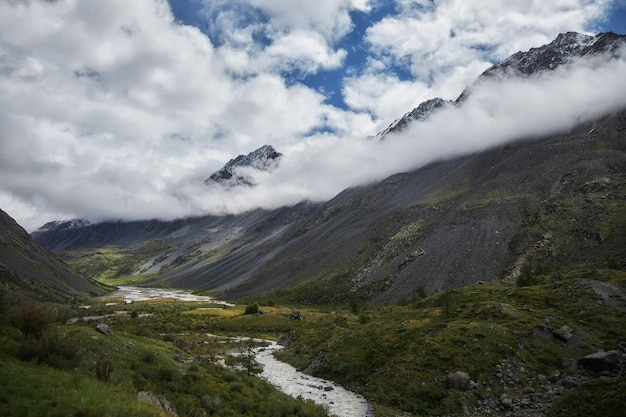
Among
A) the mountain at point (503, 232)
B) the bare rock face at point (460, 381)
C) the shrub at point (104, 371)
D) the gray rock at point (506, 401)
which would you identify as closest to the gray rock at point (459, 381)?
the bare rock face at point (460, 381)

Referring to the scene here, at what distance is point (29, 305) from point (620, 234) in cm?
13581

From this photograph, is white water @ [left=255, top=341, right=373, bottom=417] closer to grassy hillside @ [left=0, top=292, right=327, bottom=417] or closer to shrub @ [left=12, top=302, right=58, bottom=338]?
grassy hillside @ [left=0, top=292, right=327, bottom=417]

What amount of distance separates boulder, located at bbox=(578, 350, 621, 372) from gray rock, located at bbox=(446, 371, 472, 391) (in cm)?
1034

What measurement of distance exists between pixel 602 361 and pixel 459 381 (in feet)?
40.2

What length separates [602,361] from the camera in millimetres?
33438

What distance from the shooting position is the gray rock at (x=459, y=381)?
3450 cm

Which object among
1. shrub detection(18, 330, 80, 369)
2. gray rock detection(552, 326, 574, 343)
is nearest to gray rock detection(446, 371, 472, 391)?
gray rock detection(552, 326, 574, 343)

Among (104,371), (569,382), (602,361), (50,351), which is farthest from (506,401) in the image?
(50,351)

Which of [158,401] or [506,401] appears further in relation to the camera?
[506,401]

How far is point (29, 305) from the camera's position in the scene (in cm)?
2508

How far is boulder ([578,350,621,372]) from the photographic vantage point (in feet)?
109

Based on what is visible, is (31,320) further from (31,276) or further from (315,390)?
(31,276)

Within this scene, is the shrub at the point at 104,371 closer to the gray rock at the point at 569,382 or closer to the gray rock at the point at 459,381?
the gray rock at the point at 459,381

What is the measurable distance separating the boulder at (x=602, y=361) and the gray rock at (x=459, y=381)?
1034cm
